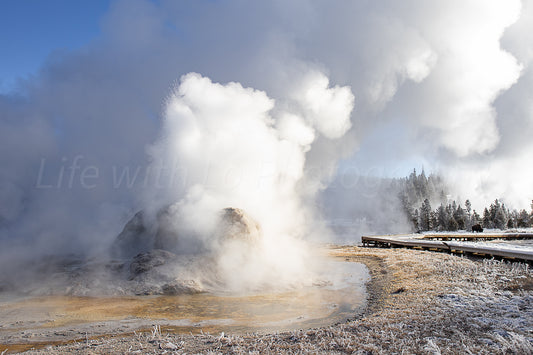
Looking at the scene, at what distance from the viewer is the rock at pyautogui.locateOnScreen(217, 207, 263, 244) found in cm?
1363

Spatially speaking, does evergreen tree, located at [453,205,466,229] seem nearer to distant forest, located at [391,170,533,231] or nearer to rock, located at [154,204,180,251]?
distant forest, located at [391,170,533,231]

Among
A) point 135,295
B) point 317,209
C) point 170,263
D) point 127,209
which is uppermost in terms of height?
point 317,209

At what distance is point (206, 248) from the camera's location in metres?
13.4

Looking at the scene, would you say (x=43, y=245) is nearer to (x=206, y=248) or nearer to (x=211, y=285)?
(x=206, y=248)

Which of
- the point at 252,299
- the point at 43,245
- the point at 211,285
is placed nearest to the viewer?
the point at 252,299

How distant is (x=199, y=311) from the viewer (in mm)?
8867

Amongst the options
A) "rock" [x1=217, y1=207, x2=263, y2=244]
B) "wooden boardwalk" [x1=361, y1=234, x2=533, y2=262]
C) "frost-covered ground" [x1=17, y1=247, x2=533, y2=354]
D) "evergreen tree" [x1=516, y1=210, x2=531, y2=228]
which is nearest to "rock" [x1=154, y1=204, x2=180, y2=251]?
"rock" [x1=217, y1=207, x2=263, y2=244]

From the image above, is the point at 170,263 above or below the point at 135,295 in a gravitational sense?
above

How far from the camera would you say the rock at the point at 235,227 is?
13633mm

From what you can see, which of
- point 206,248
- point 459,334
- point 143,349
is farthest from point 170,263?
point 459,334

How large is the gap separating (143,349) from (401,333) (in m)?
4.48

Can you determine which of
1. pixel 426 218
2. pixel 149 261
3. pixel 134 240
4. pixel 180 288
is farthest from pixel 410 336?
pixel 426 218

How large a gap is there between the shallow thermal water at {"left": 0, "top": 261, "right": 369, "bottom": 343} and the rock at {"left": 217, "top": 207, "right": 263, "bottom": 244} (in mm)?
3355

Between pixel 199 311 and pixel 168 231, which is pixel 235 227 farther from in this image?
pixel 199 311
